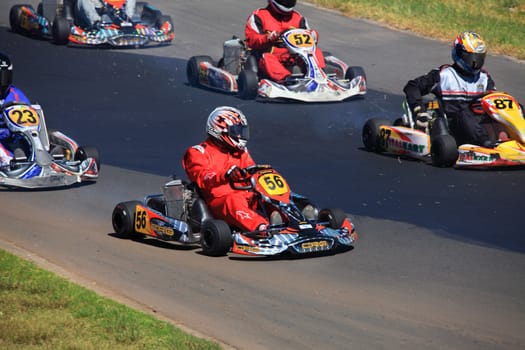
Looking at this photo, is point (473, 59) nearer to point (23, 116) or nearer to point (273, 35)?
point (273, 35)

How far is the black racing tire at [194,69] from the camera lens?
19.1m

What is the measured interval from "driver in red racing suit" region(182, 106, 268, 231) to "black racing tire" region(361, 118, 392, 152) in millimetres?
4049

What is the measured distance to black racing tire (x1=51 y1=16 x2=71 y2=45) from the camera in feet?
70.3

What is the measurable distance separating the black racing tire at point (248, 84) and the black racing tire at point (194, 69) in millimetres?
1195

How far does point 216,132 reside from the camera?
36.3 ft

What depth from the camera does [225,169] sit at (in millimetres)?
11078

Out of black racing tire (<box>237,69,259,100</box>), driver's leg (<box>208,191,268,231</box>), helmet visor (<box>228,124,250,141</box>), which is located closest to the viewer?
driver's leg (<box>208,191,268,231</box>)

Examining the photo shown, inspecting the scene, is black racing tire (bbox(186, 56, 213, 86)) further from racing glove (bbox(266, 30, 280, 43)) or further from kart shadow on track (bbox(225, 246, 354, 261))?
kart shadow on track (bbox(225, 246, 354, 261))

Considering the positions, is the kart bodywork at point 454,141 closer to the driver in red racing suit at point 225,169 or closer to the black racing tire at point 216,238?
the driver in red racing suit at point 225,169

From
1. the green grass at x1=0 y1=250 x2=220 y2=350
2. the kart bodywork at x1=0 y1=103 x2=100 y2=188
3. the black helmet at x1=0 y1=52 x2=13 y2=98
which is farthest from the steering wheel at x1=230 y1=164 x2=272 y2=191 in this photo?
the black helmet at x1=0 y1=52 x2=13 y2=98

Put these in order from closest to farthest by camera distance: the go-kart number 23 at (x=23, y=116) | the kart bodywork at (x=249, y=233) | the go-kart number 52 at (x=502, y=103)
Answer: the kart bodywork at (x=249, y=233)
the go-kart number 23 at (x=23, y=116)
the go-kart number 52 at (x=502, y=103)


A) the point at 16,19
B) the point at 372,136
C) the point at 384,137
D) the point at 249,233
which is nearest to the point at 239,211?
the point at 249,233

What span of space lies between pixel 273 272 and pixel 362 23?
50.3 feet

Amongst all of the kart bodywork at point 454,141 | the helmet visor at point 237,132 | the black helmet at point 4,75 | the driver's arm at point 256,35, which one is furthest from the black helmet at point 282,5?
the helmet visor at point 237,132
